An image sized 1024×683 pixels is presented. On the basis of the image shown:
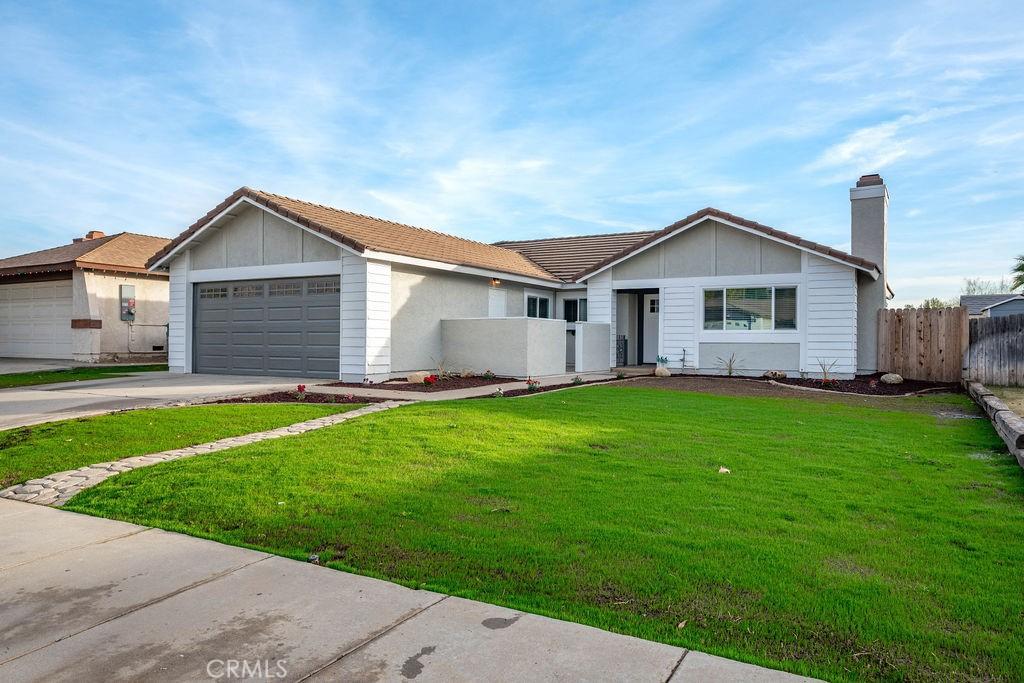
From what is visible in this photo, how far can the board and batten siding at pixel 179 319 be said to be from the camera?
61.4 ft

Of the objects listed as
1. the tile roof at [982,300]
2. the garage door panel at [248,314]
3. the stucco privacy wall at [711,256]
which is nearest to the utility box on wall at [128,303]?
the garage door panel at [248,314]

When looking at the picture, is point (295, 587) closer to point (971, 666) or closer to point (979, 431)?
point (971, 666)

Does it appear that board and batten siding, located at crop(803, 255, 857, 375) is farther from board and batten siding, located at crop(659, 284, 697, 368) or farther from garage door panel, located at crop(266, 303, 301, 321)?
garage door panel, located at crop(266, 303, 301, 321)

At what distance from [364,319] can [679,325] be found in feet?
31.7

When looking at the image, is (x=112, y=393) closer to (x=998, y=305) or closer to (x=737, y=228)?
(x=737, y=228)

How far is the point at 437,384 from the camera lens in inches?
604

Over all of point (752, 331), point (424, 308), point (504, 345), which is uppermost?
point (424, 308)

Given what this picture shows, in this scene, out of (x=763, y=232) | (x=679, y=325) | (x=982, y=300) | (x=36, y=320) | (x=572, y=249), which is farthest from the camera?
(x=982, y=300)

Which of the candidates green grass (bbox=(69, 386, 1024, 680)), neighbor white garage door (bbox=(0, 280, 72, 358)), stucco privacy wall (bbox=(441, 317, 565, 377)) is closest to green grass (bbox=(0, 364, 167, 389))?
neighbor white garage door (bbox=(0, 280, 72, 358))

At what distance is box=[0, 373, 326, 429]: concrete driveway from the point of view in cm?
1062

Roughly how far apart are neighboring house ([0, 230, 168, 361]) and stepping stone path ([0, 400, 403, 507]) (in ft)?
53.2

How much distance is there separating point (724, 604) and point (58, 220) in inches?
1180

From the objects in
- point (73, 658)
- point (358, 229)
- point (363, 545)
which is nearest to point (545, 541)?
point (363, 545)

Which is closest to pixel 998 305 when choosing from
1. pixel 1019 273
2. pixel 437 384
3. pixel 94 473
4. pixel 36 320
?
pixel 1019 273
